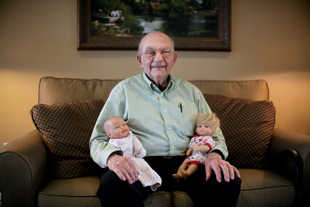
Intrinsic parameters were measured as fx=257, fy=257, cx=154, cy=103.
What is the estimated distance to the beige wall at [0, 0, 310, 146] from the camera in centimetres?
237

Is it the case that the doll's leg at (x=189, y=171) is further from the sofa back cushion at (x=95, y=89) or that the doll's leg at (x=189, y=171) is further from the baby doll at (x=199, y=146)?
the sofa back cushion at (x=95, y=89)

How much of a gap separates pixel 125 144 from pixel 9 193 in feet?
2.10

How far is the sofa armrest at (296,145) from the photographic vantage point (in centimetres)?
155

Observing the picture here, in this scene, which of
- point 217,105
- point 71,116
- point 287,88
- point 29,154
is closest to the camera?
point 29,154

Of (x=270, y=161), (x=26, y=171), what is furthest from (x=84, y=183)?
(x=270, y=161)

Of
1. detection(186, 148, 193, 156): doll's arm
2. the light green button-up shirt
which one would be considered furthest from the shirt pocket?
detection(186, 148, 193, 156): doll's arm

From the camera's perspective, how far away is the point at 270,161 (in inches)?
72.2

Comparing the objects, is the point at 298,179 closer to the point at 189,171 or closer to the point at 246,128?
the point at 246,128

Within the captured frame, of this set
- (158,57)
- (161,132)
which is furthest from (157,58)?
(161,132)

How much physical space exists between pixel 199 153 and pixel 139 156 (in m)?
0.36

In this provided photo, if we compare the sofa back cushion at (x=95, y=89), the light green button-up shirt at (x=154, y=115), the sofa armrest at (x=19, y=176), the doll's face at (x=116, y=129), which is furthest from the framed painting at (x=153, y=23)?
the sofa armrest at (x=19, y=176)

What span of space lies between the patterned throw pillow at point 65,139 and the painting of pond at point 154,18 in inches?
39.9

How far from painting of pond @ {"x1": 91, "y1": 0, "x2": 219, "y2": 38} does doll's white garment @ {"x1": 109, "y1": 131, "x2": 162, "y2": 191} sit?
1277mm

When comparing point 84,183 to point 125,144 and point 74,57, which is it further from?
point 74,57
